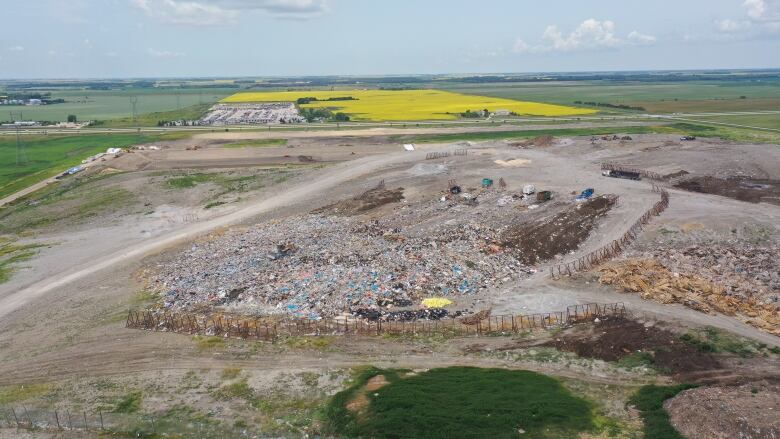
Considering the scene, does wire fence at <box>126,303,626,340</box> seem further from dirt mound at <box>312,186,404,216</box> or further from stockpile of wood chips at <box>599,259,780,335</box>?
dirt mound at <box>312,186,404,216</box>

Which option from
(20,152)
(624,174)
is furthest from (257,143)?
(624,174)

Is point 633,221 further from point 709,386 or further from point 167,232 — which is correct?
point 167,232

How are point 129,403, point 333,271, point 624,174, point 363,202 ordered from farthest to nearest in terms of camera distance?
point 624,174, point 363,202, point 333,271, point 129,403

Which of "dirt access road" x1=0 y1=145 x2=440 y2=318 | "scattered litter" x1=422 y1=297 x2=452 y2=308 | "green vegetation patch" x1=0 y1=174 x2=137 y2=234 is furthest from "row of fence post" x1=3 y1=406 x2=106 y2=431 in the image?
"green vegetation patch" x1=0 y1=174 x2=137 y2=234

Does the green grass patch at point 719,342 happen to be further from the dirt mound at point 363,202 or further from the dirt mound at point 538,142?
the dirt mound at point 538,142

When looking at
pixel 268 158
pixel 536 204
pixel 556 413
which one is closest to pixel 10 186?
pixel 268 158

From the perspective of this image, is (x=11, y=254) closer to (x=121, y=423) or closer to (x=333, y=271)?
(x=333, y=271)
